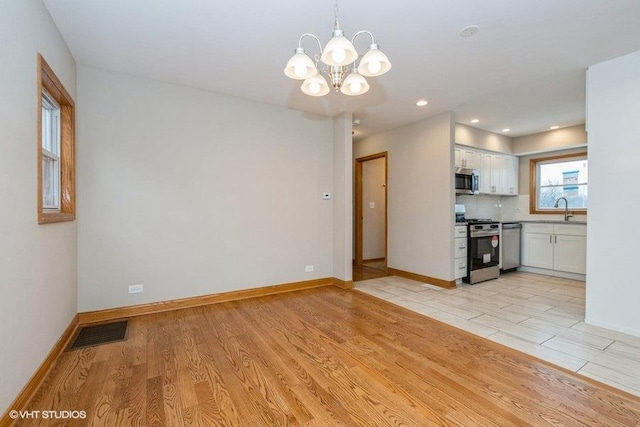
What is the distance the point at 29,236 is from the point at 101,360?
1087 millimetres

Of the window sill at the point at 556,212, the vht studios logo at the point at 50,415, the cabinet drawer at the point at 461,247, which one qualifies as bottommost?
the vht studios logo at the point at 50,415

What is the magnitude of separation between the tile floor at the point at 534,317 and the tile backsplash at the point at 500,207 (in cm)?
126

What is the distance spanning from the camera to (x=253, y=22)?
7.25ft

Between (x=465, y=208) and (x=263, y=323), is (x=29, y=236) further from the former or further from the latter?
(x=465, y=208)

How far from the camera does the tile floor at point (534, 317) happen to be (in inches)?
84.8

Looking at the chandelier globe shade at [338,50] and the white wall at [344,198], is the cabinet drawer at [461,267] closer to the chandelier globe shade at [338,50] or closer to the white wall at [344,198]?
the white wall at [344,198]

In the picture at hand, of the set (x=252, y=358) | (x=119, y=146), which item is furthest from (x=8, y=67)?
(x=252, y=358)

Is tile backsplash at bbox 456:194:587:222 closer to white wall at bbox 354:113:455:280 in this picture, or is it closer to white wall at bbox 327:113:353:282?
white wall at bbox 354:113:455:280

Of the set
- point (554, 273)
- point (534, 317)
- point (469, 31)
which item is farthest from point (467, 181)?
point (469, 31)

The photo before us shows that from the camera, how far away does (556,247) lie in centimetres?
486

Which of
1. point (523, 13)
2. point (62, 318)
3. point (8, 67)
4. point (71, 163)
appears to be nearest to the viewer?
point (8, 67)

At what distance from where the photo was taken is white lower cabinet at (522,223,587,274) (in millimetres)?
4566

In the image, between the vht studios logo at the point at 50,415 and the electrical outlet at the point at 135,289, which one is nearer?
the vht studios logo at the point at 50,415

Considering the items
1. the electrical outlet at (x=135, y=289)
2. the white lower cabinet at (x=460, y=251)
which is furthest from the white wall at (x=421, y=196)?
the electrical outlet at (x=135, y=289)
